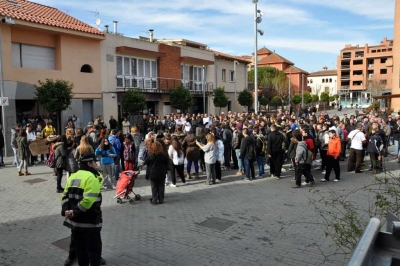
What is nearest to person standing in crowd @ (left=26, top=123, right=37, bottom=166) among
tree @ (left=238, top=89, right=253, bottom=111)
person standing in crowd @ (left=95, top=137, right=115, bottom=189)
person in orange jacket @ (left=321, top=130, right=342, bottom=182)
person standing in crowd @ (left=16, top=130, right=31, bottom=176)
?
person standing in crowd @ (left=16, top=130, right=31, bottom=176)

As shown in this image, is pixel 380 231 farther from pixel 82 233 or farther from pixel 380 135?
pixel 380 135

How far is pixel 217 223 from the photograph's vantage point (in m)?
7.72

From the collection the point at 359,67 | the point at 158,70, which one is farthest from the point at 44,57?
the point at 359,67

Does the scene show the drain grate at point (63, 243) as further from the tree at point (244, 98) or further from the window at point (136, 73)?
the tree at point (244, 98)

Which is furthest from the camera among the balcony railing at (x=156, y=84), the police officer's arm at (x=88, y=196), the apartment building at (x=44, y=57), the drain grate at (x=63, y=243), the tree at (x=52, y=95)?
the balcony railing at (x=156, y=84)

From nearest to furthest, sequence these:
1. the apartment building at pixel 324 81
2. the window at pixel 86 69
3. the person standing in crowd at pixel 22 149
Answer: the person standing in crowd at pixel 22 149
the window at pixel 86 69
the apartment building at pixel 324 81

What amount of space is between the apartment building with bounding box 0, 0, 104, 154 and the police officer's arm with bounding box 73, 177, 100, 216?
15.5m

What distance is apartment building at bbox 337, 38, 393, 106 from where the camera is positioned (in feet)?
289

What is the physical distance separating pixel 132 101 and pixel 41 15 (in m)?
7.50

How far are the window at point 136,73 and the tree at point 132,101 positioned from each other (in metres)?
2.36

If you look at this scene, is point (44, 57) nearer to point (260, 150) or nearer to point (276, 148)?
point (260, 150)

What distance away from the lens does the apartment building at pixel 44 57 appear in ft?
62.1

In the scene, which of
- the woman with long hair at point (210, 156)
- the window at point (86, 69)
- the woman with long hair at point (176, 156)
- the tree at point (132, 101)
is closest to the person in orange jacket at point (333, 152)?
the woman with long hair at point (210, 156)

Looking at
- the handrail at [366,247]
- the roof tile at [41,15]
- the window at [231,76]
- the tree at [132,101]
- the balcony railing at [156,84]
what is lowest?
the handrail at [366,247]
